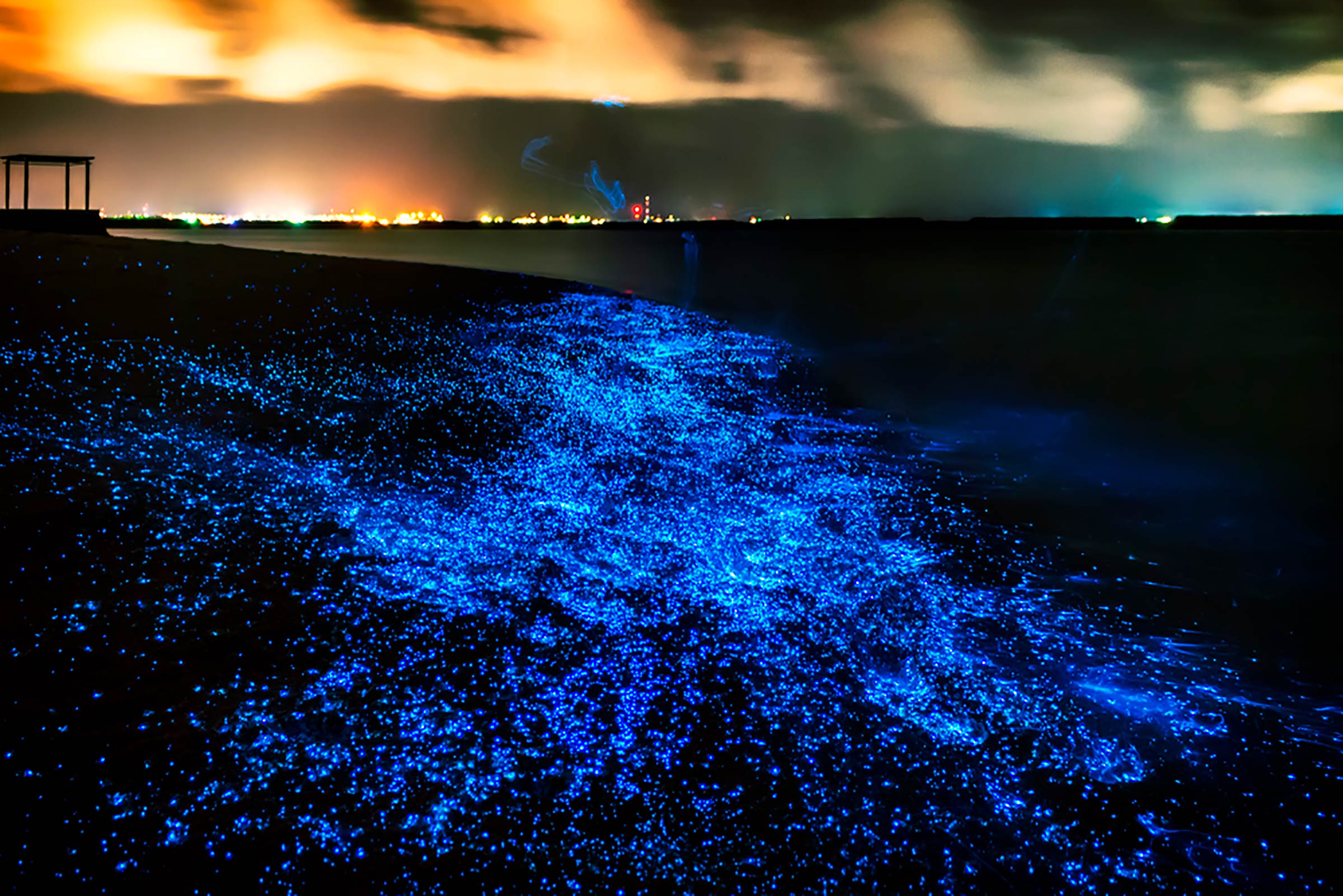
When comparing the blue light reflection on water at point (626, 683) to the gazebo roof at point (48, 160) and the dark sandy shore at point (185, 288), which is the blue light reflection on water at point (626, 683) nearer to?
Answer: the dark sandy shore at point (185, 288)

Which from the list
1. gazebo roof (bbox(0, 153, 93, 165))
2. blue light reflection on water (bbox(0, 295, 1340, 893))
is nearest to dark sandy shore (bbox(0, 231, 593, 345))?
blue light reflection on water (bbox(0, 295, 1340, 893))

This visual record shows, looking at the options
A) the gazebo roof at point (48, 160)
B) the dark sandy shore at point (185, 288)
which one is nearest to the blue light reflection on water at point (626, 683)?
the dark sandy shore at point (185, 288)

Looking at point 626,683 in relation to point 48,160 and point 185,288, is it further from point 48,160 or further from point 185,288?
point 48,160

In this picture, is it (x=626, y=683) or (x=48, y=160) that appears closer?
(x=626, y=683)

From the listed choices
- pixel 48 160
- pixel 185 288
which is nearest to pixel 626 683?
pixel 185 288

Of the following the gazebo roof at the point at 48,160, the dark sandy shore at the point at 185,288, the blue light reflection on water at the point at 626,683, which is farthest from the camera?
the gazebo roof at the point at 48,160

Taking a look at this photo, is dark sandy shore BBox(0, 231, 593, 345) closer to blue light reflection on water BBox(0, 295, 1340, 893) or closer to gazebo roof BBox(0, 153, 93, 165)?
blue light reflection on water BBox(0, 295, 1340, 893)

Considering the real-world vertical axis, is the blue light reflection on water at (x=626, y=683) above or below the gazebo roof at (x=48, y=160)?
below

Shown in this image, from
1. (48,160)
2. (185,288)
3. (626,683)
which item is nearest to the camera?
(626,683)
